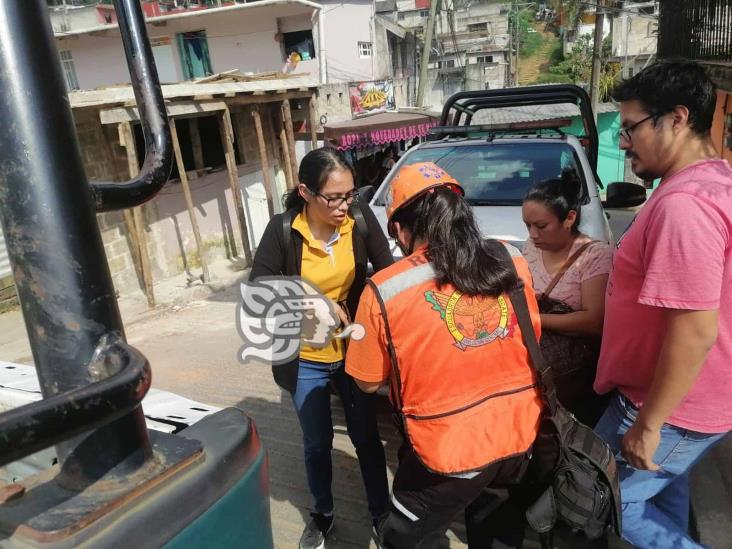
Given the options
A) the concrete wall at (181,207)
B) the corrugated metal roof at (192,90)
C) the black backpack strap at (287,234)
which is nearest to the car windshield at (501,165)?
the black backpack strap at (287,234)

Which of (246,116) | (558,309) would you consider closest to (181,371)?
(558,309)

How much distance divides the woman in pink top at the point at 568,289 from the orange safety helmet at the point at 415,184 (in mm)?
898

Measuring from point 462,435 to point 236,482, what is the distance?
0.96 meters

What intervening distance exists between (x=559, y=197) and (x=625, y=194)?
4.79 ft

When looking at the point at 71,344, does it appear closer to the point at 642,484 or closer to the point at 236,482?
the point at 236,482

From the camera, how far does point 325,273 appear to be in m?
2.33

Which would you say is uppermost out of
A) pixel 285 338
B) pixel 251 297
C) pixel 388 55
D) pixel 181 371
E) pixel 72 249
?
pixel 388 55

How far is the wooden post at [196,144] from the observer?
9.08m

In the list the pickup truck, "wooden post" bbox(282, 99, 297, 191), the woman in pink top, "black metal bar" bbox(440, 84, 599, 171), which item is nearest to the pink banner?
"wooden post" bbox(282, 99, 297, 191)

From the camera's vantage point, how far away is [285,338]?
7.73ft

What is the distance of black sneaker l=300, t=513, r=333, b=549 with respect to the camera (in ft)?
8.04

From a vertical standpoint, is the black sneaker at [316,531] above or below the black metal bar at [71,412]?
below

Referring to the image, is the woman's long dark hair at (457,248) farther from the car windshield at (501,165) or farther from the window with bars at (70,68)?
the window with bars at (70,68)

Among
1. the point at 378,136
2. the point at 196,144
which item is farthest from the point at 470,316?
the point at 378,136
